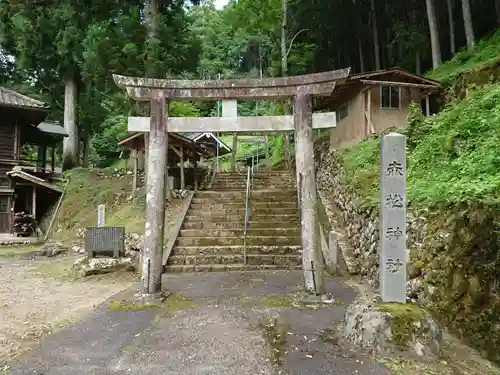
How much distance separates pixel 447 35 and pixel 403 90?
1178cm

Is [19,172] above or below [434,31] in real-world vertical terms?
below

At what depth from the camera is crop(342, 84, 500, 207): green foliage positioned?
219 inches

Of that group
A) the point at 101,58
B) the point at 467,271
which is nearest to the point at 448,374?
the point at 467,271

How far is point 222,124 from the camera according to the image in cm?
691

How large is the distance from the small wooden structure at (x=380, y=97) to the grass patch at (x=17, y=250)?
13428mm

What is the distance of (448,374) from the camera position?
3.79 m

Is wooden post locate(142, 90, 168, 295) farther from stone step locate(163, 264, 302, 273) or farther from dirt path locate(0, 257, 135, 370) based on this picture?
stone step locate(163, 264, 302, 273)

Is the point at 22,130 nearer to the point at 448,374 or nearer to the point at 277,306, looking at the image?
the point at 277,306

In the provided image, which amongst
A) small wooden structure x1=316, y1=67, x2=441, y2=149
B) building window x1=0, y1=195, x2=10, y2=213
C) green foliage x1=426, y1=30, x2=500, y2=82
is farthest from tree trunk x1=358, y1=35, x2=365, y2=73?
building window x1=0, y1=195, x2=10, y2=213

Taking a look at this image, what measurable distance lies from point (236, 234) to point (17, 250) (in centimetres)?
969

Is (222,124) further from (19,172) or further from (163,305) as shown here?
(19,172)

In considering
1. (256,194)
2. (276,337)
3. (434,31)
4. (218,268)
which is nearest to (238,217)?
(256,194)

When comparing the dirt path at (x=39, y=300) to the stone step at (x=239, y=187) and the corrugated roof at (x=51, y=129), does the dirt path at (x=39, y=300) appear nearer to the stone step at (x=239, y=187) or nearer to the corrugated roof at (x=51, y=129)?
the stone step at (x=239, y=187)

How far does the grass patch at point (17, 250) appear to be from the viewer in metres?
14.0
